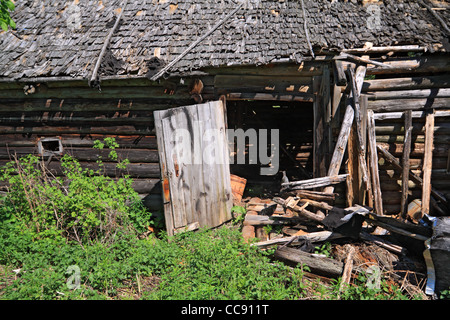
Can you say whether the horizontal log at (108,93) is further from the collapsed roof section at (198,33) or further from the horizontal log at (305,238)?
the horizontal log at (305,238)

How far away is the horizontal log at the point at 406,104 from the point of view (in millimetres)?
6090

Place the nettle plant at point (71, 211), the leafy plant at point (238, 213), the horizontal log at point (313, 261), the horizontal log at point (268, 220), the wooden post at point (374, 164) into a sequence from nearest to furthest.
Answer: the horizontal log at point (313, 261), the nettle plant at point (71, 211), the horizontal log at point (268, 220), the wooden post at point (374, 164), the leafy plant at point (238, 213)

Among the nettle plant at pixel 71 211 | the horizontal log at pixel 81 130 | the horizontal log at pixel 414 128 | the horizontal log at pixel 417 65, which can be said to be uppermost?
the horizontal log at pixel 417 65

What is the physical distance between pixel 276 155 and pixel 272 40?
440 cm

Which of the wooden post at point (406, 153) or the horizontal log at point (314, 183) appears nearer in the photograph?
the horizontal log at point (314, 183)

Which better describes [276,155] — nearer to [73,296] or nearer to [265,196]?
[265,196]

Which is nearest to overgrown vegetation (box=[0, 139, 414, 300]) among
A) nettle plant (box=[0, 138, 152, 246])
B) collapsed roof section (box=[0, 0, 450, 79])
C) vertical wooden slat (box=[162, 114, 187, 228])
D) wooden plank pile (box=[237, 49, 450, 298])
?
nettle plant (box=[0, 138, 152, 246])

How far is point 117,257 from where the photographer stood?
17.1ft

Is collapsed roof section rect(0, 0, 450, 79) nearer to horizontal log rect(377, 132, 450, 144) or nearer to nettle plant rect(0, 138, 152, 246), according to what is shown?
horizontal log rect(377, 132, 450, 144)

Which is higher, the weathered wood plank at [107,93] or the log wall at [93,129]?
the weathered wood plank at [107,93]

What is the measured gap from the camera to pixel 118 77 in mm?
6312

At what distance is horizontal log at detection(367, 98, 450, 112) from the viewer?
609 centimetres

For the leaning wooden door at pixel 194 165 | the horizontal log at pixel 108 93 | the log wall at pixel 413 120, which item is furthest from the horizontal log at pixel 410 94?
the horizontal log at pixel 108 93

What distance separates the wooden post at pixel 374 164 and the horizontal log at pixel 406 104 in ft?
0.85
